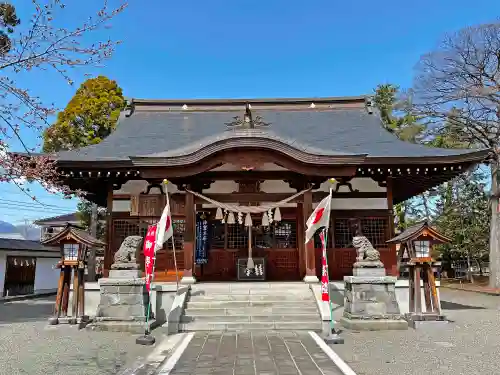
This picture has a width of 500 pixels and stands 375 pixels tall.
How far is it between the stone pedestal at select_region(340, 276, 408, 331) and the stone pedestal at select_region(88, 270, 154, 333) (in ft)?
14.7

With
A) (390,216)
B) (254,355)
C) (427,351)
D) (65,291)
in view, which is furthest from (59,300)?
(390,216)

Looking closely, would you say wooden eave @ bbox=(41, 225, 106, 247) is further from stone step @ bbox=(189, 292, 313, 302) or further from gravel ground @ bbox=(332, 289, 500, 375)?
gravel ground @ bbox=(332, 289, 500, 375)

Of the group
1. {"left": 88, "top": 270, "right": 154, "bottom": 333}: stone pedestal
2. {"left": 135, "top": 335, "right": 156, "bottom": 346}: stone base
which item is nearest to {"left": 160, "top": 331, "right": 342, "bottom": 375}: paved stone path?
{"left": 135, "top": 335, "right": 156, "bottom": 346}: stone base

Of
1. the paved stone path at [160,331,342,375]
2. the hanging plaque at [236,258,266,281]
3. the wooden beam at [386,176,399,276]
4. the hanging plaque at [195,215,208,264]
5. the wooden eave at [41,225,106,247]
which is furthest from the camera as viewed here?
the hanging plaque at [195,215,208,264]

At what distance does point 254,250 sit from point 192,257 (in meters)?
2.38

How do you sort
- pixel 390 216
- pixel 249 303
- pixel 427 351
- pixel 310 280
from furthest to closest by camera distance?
pixel 390 216 → pixel 310 280 → pixel 249 303 → pixel 427 351

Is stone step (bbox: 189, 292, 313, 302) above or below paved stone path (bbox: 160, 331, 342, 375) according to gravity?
above

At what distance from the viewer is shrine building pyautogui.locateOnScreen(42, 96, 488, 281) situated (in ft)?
32.6

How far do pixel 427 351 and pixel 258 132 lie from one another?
6350mm

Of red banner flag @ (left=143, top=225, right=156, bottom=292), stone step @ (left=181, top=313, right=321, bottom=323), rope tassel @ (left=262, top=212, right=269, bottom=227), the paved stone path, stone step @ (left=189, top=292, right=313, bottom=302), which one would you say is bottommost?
the paved stone path

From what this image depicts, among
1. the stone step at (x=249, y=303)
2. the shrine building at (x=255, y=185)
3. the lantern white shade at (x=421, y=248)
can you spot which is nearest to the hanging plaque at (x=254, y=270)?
the shrine building at (x=255, y=185)

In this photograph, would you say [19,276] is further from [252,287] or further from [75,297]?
[252,287]

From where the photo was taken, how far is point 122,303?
8.09m

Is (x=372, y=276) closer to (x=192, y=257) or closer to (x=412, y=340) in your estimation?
(x=412, y=340)
